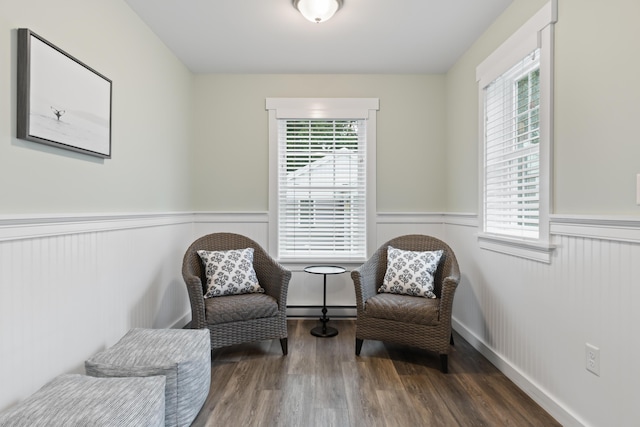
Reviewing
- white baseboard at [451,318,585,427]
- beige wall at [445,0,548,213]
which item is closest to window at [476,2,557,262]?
beige wall at [445,0,548,213]

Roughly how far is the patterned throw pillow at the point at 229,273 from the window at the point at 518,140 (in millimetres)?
1928

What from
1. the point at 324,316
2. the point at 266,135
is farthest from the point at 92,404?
the point at 266,135

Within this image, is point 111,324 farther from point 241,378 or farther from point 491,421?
point 491,421

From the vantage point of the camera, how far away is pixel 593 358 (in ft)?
5.55

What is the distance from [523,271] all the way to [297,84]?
2.71m

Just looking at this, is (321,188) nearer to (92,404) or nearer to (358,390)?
(358,390)

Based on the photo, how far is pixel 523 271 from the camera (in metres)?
2.24

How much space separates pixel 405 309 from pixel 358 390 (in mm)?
669

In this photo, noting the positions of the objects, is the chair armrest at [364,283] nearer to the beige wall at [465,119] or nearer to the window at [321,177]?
the window at [321,177]

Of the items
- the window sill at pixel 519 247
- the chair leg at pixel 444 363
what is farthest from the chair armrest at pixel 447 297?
the window sill at pixel 519 247

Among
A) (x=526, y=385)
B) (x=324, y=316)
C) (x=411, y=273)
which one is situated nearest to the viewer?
(x=526, y=385)

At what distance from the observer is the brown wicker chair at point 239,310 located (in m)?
2.56

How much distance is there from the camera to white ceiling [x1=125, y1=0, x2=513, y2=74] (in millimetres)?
2434

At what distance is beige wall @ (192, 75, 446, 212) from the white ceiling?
0.47 feet
